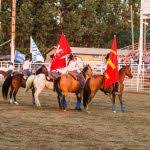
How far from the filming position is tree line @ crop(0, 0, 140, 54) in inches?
2630

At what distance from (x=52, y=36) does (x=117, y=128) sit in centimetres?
5846

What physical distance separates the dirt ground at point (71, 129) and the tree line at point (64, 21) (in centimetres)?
4773

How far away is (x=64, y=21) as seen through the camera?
2746 inches

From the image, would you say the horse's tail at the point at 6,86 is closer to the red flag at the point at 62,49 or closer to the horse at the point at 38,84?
the horse at the point at 38,84

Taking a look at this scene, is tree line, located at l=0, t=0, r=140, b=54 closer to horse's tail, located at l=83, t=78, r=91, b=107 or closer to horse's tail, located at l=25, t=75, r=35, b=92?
horse's tail, located at l=25, t=75, r=35, b=92

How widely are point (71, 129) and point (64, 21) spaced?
56.7 m

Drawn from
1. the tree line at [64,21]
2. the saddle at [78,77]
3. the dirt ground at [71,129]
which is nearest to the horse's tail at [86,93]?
the saddle at [78,77]

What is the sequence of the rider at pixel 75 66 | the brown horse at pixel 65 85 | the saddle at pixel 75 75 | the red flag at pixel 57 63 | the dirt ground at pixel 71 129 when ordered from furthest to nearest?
the red flag at pixel 57 63, the rider at pixel 75 66, the saddle at pixel 75 75, the brown horse at pixel 65 85, the dirt ground at pixel 71 129

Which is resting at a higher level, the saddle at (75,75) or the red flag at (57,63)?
the red flag at (57,63)

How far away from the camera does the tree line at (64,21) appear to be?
66.8 meters

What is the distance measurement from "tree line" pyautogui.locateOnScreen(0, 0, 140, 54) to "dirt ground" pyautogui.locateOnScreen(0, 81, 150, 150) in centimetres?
4773

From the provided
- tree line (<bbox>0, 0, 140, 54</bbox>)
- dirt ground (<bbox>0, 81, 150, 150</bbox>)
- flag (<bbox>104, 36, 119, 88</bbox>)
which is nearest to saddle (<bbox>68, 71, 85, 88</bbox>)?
flag (<bbox>104, 36, 119, 88</bbox>)

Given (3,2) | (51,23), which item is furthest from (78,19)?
(3,2)

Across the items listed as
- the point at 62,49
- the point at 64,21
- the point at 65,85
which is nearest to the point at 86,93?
the point at 65,85
